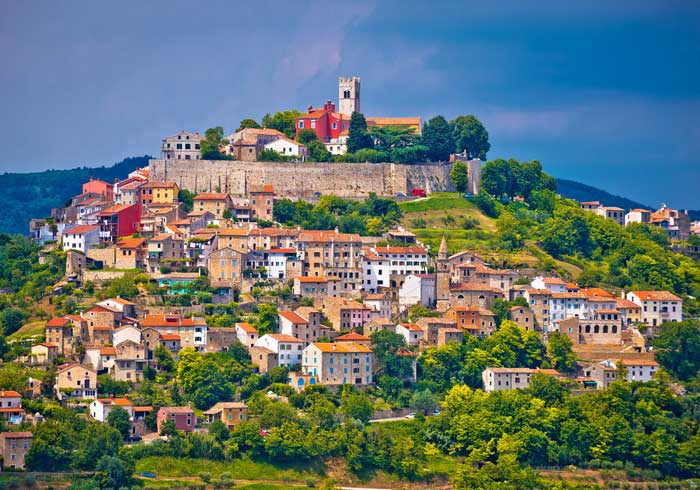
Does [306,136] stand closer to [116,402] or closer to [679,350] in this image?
[679,350]

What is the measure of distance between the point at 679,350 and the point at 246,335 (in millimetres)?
22473

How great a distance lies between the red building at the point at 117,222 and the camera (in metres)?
86.2

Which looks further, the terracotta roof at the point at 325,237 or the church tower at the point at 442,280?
the terracotta roof at the point at 325,237

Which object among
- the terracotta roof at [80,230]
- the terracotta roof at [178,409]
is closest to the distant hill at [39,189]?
the terracotta roof at [80,230]

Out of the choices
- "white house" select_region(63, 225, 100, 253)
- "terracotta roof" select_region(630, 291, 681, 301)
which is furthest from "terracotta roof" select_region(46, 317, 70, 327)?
"terracotta roof" select_region(630, 291, 681, 301)

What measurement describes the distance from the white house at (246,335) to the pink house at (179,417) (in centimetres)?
697

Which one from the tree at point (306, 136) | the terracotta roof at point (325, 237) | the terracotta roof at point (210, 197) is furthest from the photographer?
the tree at point (306, 136)

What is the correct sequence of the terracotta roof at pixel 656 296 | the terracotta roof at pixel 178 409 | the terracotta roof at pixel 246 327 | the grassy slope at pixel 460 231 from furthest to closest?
the grassy slope at pixel 460 231
the terracotta roof at pixel 656 296
the terracotta roof at pixel 246 327
the terracotta roof at pixel 178 409

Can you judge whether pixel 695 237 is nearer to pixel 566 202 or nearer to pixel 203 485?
pixel 566 202

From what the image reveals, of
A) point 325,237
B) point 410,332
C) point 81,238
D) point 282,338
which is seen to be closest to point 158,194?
point 81,238

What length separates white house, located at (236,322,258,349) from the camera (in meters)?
76.4

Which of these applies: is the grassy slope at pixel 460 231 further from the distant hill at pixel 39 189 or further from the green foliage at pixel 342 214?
the distant hill at pixel 39 189

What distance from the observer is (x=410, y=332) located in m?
79.2

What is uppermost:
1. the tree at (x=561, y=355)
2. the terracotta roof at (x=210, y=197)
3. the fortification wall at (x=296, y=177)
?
the fortification wall at (x=296, y=177)
